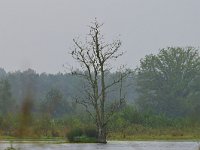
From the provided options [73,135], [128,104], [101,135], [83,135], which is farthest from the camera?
[128,104]

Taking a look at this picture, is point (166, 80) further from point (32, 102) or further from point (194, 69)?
point (32, 102)

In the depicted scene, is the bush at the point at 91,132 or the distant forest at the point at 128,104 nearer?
the distant forest at the point at 128,104

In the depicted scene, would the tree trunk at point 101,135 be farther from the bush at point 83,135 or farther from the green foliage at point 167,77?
the green foliage at point 167,77

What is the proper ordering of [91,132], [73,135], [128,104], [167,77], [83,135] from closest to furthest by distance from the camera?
[73,135]
[83,135]
[91,132]
[128,104]
[167,77]

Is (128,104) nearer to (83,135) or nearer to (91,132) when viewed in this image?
(91,132)

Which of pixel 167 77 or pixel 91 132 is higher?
pixel 167 77

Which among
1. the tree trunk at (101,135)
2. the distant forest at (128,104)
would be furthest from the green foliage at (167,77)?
the tree trunk at (101,135)

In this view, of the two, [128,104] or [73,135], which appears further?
[128,104]

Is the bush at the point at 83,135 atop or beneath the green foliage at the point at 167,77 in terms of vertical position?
beneath

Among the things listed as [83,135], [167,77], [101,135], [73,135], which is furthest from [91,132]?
[167,77]

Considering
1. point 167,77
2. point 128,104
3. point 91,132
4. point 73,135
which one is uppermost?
point 167,77

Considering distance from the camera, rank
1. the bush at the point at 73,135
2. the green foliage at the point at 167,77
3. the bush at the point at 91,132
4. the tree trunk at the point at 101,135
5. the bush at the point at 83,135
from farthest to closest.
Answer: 1. the green foliage at the point at 167,77
2. the bush at the point at 91,132
3. the tree trunk at the point at 101,135
4. the bush at the point at 73,135
5. the bush at the point at 83,135

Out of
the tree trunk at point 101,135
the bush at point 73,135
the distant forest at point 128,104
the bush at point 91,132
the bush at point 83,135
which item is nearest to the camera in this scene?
the distant forest at point 128,104

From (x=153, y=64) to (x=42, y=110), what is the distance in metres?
86.1
